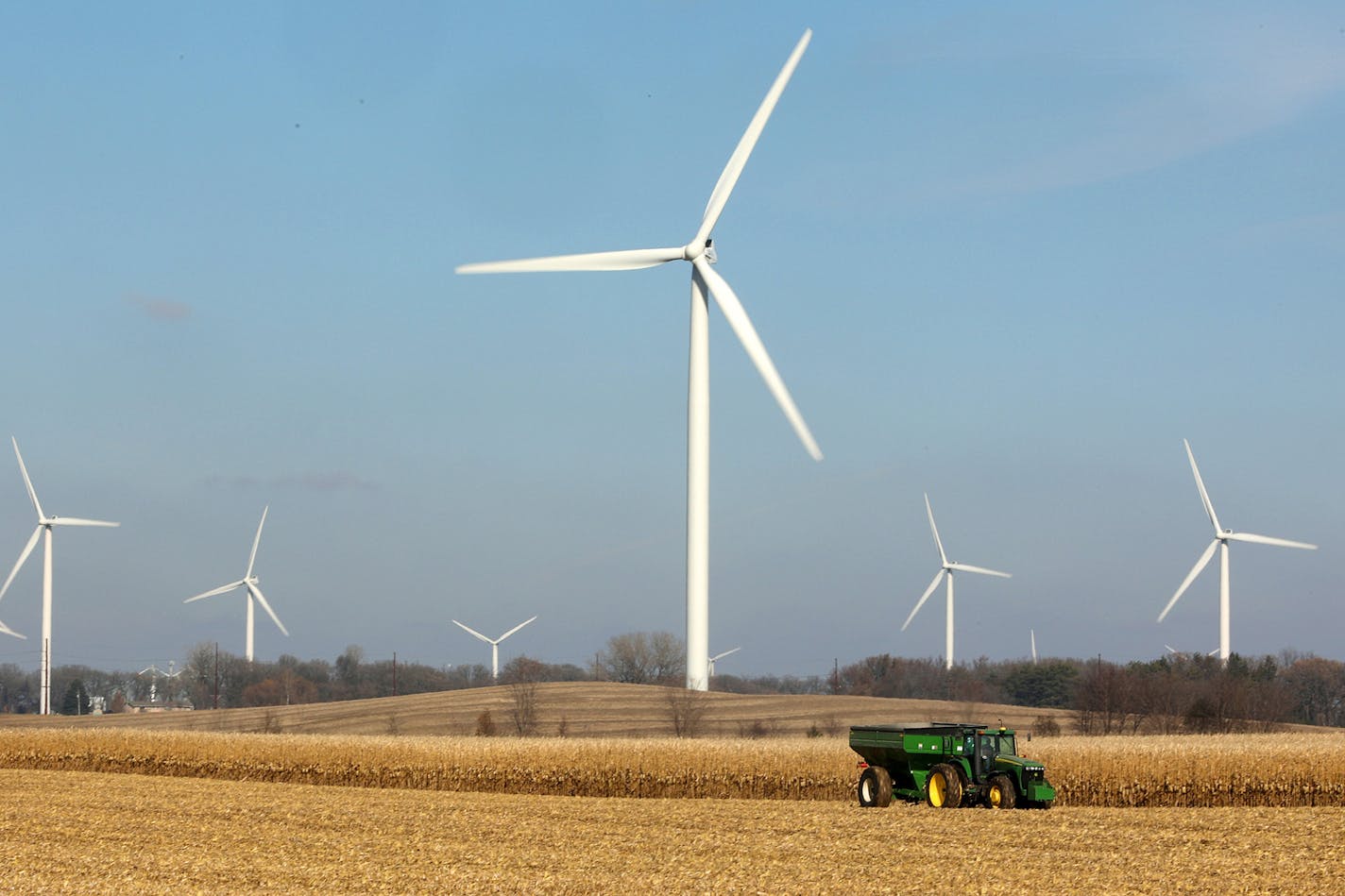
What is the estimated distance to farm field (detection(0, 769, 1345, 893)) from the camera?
22.2 m

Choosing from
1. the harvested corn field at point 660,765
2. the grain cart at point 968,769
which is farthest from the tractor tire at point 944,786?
the harvested corn field at point 660,765

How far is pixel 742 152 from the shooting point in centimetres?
5834

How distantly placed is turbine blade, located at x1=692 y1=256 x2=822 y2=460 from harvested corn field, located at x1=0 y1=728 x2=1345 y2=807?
11.2 meters

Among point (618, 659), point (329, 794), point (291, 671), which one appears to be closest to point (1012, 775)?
point (329, 794)

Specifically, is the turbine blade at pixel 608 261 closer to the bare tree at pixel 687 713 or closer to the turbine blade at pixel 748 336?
the turbine blade at pixel 748 336

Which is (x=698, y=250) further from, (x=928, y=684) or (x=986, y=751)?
(x=928, y=684)

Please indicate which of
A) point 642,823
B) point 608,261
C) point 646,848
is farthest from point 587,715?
point 646,848

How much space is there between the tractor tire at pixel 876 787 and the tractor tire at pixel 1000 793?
2.54 meters

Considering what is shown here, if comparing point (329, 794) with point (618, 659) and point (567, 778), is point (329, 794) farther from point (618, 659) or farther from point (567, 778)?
point (618, 659)

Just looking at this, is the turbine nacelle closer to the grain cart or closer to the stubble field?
the stubble field

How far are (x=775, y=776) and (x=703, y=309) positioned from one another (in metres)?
23.8

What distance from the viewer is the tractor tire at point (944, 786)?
31.3 m

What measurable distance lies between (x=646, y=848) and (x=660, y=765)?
16.3 m

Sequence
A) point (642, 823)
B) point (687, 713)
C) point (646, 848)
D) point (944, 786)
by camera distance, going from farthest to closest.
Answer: point (687, 713), point (944, 786), point (642, 823), point (646, 848)
